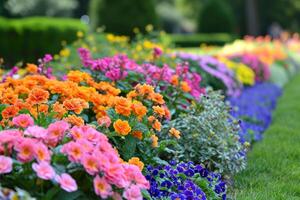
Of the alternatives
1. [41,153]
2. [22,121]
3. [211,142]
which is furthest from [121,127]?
[211,142]

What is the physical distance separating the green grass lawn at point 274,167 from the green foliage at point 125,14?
8745 mm

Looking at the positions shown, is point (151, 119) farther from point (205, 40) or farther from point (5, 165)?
point (205, 40)

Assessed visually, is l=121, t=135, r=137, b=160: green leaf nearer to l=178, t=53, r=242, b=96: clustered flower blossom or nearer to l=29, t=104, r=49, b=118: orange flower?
l=29, t=104, r=49, b=118: orange flower

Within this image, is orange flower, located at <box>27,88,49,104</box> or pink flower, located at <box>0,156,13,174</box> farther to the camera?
orange flower, located at <box>27,88,49,104</box>

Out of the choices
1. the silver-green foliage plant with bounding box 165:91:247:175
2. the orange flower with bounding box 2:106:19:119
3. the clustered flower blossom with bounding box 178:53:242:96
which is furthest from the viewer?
the clustered flower blossom with bounding box 178:53:242:96

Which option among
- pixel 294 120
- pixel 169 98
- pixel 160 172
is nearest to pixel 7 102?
pixel 160 172

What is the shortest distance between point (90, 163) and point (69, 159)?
4.0 inches

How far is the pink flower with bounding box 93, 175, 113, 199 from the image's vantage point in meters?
2.52

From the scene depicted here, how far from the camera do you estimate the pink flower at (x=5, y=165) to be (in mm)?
2463

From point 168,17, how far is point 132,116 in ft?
127

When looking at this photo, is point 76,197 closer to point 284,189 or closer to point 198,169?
point 198,169

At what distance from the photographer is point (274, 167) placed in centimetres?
459

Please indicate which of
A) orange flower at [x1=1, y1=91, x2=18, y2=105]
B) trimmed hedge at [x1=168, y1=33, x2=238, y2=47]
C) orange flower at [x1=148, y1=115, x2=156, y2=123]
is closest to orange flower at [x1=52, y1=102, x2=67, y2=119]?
orange flower at [x1=1, y1=91, x2=18, y2=105]

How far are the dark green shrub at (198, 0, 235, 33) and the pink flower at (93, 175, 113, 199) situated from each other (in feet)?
76.9
